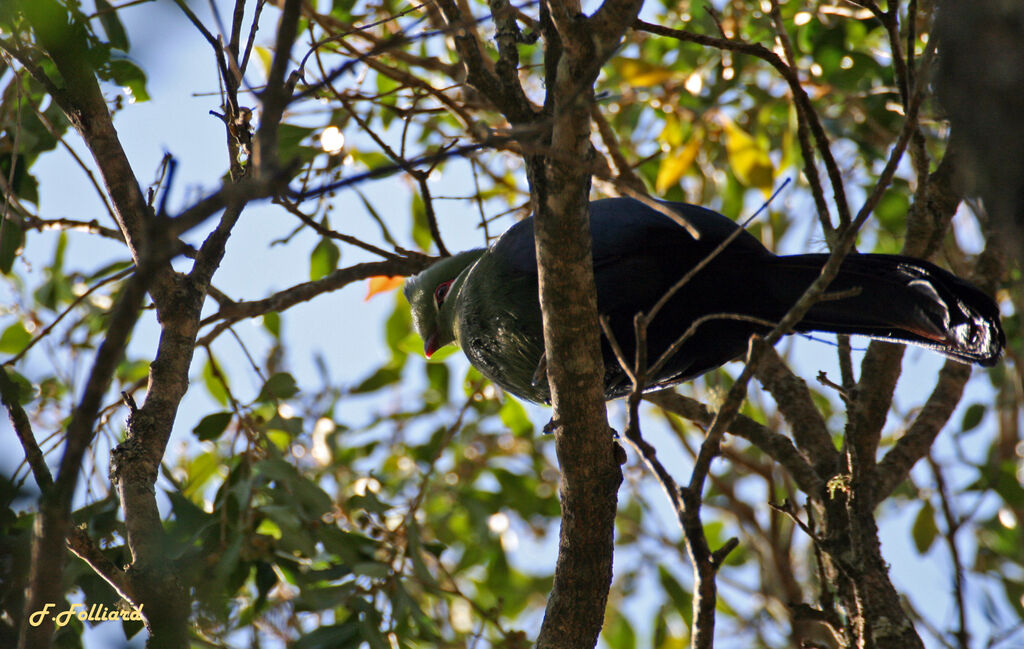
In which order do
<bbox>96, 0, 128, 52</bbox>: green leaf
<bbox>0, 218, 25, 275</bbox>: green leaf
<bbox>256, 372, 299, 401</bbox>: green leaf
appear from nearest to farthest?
1. <bbox>96, 0, 128, 52</bbox>: green leaf
2. <bbox>0, 218, 25, 275</bbox>: green leaf
3. <bbox>256, 372, 299, 401</bbox>: green leaf

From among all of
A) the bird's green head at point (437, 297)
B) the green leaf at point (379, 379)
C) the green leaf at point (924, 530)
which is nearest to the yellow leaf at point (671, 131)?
the bird's green head at point (437, 297)

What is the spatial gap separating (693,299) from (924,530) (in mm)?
2166

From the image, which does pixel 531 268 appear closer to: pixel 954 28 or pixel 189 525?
pixel 189 525

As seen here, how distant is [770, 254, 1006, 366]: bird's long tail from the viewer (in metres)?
2.26

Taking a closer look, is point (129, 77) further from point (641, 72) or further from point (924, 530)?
point (924, 530)

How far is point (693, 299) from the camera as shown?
267cm

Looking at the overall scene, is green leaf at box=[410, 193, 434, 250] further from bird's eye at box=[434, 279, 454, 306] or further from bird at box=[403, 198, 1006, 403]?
bird at box=[403, 198, 1006, 403]

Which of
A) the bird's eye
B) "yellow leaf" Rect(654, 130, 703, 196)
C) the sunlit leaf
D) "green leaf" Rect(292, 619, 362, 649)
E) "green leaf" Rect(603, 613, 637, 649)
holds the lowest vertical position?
"green leaf" Rect(292, 619, 362, 649)

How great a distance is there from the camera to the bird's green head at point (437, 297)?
3346mm

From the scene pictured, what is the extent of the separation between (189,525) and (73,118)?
1174 millimetres

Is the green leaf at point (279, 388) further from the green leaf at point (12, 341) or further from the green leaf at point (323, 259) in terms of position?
the green leaf at point (12, 341)

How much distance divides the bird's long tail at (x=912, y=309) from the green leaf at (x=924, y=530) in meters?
2.01

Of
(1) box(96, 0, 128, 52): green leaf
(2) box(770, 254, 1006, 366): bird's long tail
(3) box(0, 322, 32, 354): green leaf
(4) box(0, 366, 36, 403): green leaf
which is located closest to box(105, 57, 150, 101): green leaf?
(1) box(96, 0, 128, 52): green leaf

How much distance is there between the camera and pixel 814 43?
350cm
